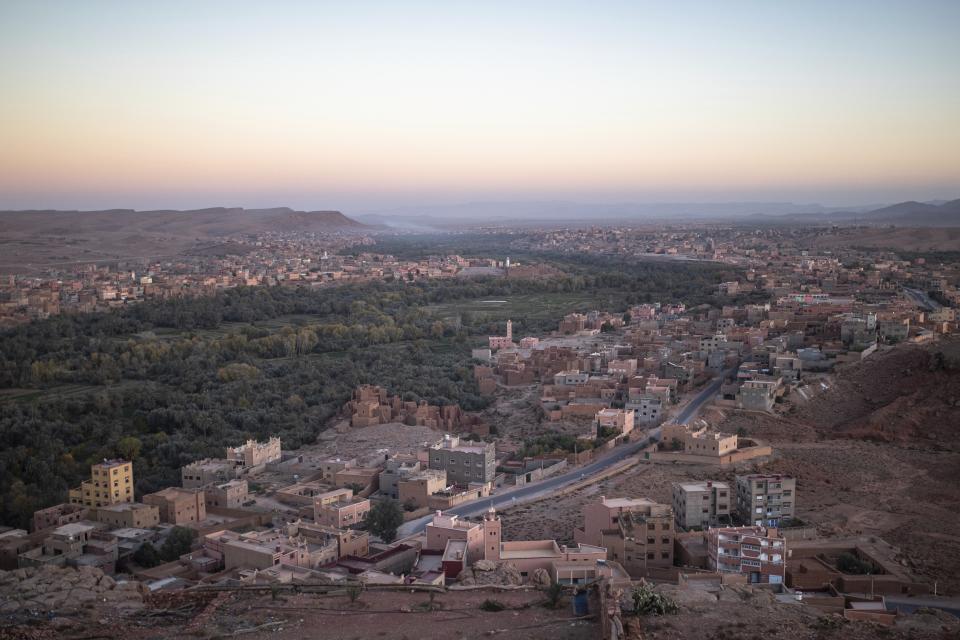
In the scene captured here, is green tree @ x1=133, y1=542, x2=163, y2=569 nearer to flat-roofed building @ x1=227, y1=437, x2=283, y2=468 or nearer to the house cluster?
flat-roofed building @ x1=227, y1=437, x2=283, y2=468

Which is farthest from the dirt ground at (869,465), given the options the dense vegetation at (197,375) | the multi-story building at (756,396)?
the dense vegetation at (197,375)

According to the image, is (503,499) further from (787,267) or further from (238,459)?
(787,267)

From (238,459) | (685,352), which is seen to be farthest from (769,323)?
(238,459)

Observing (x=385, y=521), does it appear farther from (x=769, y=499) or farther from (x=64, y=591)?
(x=769, y=499)

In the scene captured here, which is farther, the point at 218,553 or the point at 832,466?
the point at 832,466

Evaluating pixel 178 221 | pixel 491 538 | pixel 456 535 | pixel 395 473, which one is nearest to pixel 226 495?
pixel 395 473

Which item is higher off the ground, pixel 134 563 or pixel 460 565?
pixel 460 565

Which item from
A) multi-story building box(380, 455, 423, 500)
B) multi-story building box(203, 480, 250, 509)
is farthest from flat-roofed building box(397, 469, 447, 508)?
multi-story building box(203, 480, 250, 509)
